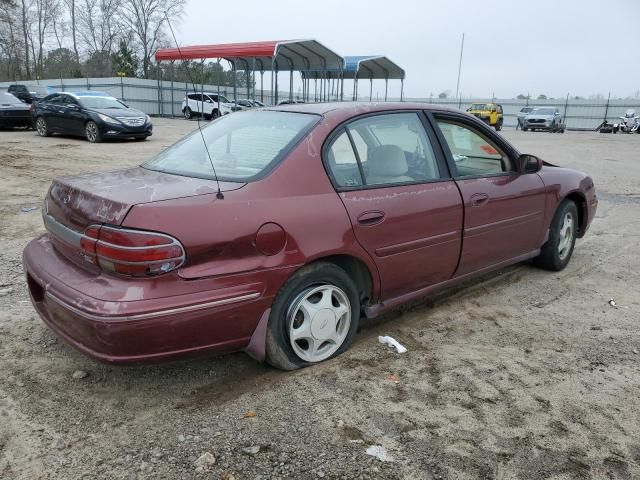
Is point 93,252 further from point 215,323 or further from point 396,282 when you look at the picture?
point 396,282

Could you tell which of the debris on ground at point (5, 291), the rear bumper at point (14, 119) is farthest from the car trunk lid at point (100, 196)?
the rear bumper at point (14, 119)

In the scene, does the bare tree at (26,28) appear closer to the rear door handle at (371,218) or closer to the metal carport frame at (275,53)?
the metal carport frame at (275,53)

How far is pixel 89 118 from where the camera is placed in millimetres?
14867

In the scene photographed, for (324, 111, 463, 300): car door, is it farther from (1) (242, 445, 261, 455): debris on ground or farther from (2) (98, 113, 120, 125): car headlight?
(2) (98, 113, 120, 125): car headlight

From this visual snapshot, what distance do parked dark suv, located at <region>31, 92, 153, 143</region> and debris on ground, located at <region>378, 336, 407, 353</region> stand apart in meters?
13.3

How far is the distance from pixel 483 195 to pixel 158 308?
245 cm

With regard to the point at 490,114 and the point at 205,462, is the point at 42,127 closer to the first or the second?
the point at 205,462

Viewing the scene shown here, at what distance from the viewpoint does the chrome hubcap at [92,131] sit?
14.8 metres

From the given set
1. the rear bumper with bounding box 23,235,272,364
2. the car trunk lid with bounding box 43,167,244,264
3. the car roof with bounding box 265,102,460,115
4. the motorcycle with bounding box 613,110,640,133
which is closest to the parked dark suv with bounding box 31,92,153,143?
the car roof with bounding box 265,102,460,115

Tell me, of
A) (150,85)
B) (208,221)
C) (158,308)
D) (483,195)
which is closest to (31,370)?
(158,308)

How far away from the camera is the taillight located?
2375mm

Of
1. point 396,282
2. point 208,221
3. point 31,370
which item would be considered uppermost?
point 208,221

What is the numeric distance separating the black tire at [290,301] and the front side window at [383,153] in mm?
A: 518

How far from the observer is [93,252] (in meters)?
2.51
